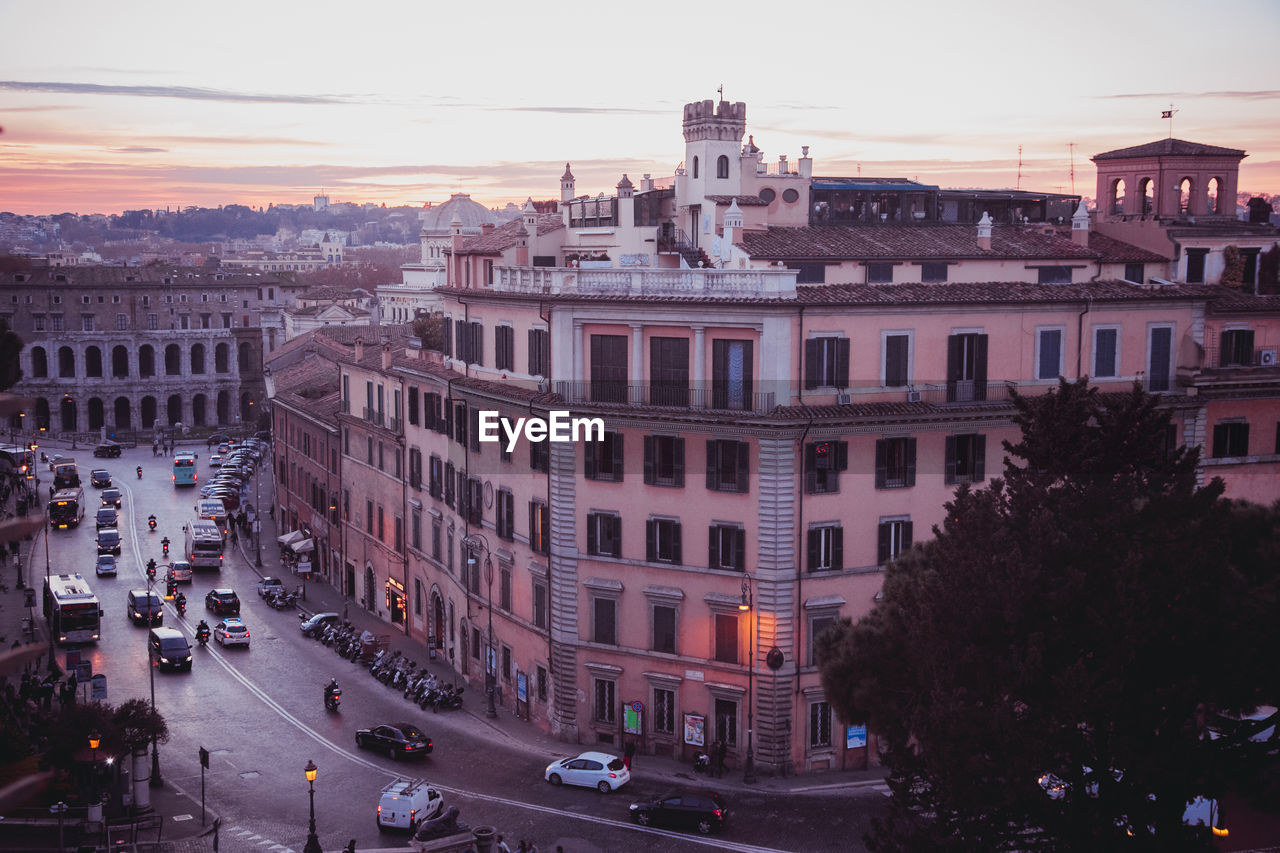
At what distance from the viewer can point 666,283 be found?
1757 inches

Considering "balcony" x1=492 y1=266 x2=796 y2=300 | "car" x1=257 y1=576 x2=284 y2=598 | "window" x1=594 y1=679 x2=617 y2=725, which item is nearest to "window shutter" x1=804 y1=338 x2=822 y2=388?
"balcony" x1=492 y1=266 x2=796 y2=300

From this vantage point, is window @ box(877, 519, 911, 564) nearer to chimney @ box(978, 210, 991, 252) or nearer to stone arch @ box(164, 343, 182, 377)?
chimney @ box(978, 210, 991, 252)

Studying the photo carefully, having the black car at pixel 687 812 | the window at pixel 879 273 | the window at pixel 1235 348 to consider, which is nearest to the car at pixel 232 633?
the black car at pixel 687 812

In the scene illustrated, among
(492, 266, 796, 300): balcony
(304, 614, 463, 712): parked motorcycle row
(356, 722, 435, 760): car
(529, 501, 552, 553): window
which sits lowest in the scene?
A: (304, 614, 463, 712): parked motorcycle row

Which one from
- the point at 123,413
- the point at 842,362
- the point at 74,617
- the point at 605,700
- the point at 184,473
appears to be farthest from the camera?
the point at 123,413

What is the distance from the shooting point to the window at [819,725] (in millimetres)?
43906

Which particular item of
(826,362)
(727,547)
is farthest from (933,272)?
(727,547)

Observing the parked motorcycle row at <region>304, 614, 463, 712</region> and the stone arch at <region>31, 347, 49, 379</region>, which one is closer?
the parked motorcycle row at <region>304, 614, 463, 712</region>

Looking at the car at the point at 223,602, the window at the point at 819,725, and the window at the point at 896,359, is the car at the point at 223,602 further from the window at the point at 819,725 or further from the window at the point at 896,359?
the window at the point at 896,359

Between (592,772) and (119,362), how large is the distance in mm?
129244

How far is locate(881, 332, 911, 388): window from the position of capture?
4462cm

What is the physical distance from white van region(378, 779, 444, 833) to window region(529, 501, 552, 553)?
10.2 meters

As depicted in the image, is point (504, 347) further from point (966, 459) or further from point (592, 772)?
point (966, 459)

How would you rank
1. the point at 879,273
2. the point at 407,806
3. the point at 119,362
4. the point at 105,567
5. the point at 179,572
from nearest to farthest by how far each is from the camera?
the point at 407,806, the point at 879,273, the point at 179,572, the point at 105,567, the point at 119,362
